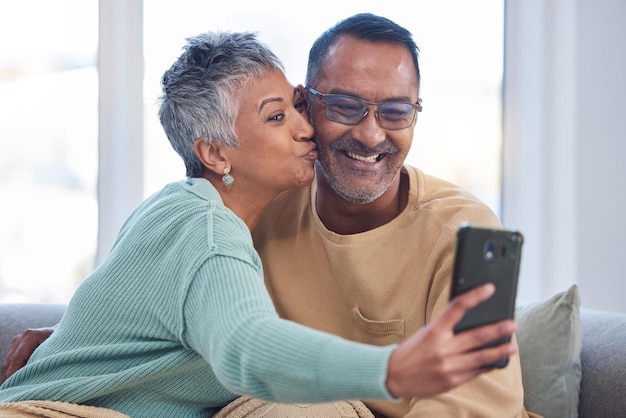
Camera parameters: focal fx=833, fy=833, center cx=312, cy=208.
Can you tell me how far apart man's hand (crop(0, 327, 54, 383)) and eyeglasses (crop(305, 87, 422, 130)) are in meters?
0.90

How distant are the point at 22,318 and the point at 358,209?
45.3 inches

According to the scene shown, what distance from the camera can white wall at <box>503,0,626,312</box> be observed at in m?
3.45

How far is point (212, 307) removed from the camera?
121cm

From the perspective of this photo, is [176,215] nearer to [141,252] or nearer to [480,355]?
[141,252]

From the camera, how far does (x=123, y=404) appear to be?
62.7 inches

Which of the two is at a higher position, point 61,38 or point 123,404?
point 61,38

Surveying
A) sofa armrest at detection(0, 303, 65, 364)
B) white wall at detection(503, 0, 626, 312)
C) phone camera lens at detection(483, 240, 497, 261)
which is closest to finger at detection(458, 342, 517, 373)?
phone camera lens at detection(483, 240, 497, 261)

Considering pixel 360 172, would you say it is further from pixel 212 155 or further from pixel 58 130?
pixel 58 130

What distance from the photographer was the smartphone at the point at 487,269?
102cm

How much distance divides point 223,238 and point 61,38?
2162mm

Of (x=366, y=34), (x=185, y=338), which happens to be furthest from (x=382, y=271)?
(x=185, y=338)

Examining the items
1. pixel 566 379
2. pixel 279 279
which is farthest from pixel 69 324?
pixel 566 379

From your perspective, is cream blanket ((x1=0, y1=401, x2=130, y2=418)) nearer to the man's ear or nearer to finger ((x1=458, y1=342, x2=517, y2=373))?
the man's ear

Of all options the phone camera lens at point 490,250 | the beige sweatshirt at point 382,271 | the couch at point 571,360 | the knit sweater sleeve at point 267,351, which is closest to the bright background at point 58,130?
the beige sweatshirt at point 382,271
